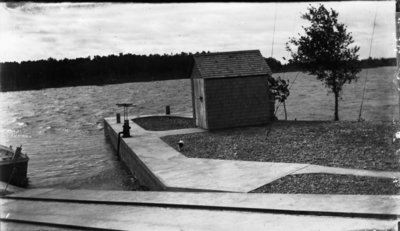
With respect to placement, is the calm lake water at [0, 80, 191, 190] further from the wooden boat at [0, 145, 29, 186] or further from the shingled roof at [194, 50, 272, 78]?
the shingled roof at [194, 50, 272, 78]

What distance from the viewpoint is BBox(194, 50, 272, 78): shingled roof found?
19297 millimetres

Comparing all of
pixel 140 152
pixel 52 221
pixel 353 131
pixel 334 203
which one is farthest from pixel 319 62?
pixel 52 221

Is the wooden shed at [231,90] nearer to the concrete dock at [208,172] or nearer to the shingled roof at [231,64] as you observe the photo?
the shingled roof at [231,64]

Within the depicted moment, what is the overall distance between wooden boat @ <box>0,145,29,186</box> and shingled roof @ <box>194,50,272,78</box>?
8862 millimetres

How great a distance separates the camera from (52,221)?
24.3ft

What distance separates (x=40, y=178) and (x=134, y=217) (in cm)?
1183

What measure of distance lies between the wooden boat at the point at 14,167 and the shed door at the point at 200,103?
8478mm

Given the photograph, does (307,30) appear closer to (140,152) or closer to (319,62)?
(319,62)

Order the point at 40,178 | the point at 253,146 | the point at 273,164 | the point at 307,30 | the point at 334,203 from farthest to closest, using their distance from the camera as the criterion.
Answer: the point at 307,30
the point at 40,178
the point at 253,146
the point at 273,164
the point at 334,203

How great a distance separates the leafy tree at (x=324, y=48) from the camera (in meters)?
21.1

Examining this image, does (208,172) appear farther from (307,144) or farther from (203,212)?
(307,144)

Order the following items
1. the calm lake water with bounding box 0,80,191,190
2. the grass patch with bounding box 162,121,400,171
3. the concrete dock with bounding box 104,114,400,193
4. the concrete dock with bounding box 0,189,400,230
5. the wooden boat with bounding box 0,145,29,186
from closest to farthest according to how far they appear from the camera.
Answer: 1. the concrete dock with bounding box 0,189,400,230
2. the concrete dock with bounding box 104,114,400,193
3. the grass patch with bounding box 162,121,400,171
4. the wooden boat with bounding box 0,145,29,186
5. the calm lake water with bounding box 0,80,191,190

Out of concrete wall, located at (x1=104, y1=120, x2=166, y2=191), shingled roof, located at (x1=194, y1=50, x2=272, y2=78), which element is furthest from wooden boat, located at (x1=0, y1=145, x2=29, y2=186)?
shingled roof, located at (x1=194, y1=50, x2=272, y2=78)

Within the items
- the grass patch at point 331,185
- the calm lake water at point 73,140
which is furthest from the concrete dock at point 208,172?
the calm lake water at point 73,140
